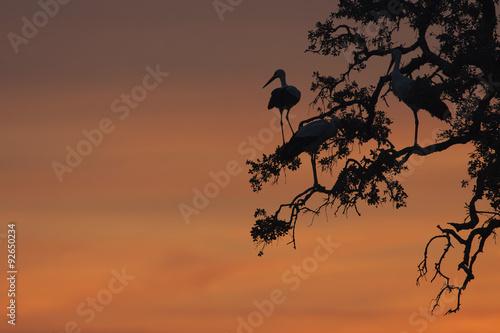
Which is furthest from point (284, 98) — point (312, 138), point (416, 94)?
point (416, 94)

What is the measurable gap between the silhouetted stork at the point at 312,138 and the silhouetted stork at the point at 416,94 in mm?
1849

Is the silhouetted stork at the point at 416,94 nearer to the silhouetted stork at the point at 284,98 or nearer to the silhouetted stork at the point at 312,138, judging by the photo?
the silhouetted stork at the point at 312,138

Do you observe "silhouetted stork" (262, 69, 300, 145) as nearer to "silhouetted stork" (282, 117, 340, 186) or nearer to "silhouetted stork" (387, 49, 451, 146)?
"silhouetted stork" (282, 117, 340, 186)

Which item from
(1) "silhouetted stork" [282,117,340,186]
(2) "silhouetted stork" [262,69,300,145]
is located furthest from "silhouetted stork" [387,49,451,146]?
(2) "silhouetted stork" [262,69,300,145]

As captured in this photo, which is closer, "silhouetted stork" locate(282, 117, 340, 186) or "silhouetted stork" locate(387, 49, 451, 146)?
"silhouetted stork" locate(387, 49, 451, 146)

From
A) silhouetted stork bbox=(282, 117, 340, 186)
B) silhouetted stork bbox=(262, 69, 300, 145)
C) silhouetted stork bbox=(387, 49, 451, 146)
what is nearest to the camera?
silhouetted stork bbox=(387, 49, 451, 146)

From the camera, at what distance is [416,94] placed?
21.2m

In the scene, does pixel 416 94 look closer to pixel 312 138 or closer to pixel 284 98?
pixel 312 138

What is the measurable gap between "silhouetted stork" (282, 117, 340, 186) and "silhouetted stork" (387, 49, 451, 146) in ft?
6.06

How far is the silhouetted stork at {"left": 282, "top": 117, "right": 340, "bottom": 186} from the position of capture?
78.3 feet

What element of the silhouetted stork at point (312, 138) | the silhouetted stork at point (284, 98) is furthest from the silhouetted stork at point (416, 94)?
the silhouetted stork at point (284, 98)

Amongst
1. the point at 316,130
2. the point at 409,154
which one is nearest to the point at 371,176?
the point at 409,154

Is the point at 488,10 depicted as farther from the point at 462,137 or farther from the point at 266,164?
the point at 266,164

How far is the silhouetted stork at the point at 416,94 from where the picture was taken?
69.3 feet
